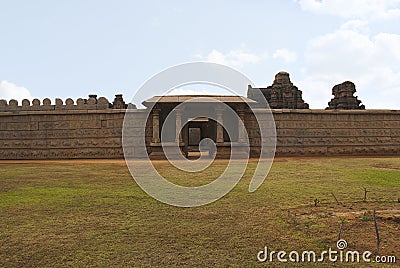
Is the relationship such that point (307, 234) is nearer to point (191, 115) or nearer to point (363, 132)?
point (191, 115)

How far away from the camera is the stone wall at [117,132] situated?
20.4 meters

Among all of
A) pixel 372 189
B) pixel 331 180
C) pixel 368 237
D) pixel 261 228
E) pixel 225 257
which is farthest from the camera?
pixel 331 180

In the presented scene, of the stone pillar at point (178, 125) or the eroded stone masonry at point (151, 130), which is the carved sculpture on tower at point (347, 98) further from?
the stone pillar at point (178, 125)

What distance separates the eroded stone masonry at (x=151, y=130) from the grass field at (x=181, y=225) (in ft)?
41.4

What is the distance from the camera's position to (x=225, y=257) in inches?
144

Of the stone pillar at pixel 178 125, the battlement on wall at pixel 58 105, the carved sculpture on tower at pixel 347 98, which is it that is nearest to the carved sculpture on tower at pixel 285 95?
the carved sculpture on tower at pixel 347 98

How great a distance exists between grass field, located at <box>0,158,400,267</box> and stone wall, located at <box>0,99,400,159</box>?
1278 centimetres

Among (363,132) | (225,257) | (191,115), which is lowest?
(225,257)

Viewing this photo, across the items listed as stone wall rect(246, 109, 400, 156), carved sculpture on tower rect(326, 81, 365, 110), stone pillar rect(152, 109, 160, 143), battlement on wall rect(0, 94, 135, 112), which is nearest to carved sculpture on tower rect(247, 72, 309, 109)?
carved sculpture on tower rect(326, 81, 365, 110)

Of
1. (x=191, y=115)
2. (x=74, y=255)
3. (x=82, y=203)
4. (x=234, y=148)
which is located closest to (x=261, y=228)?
(x=74, y=255)

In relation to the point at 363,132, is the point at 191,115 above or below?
above

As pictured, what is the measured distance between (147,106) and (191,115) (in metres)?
3.14

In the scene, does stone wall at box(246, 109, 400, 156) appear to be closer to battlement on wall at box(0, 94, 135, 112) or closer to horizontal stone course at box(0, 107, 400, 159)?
horizontal stone course at box(0, 107, 400, 159)

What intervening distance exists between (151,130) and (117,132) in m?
2.13
